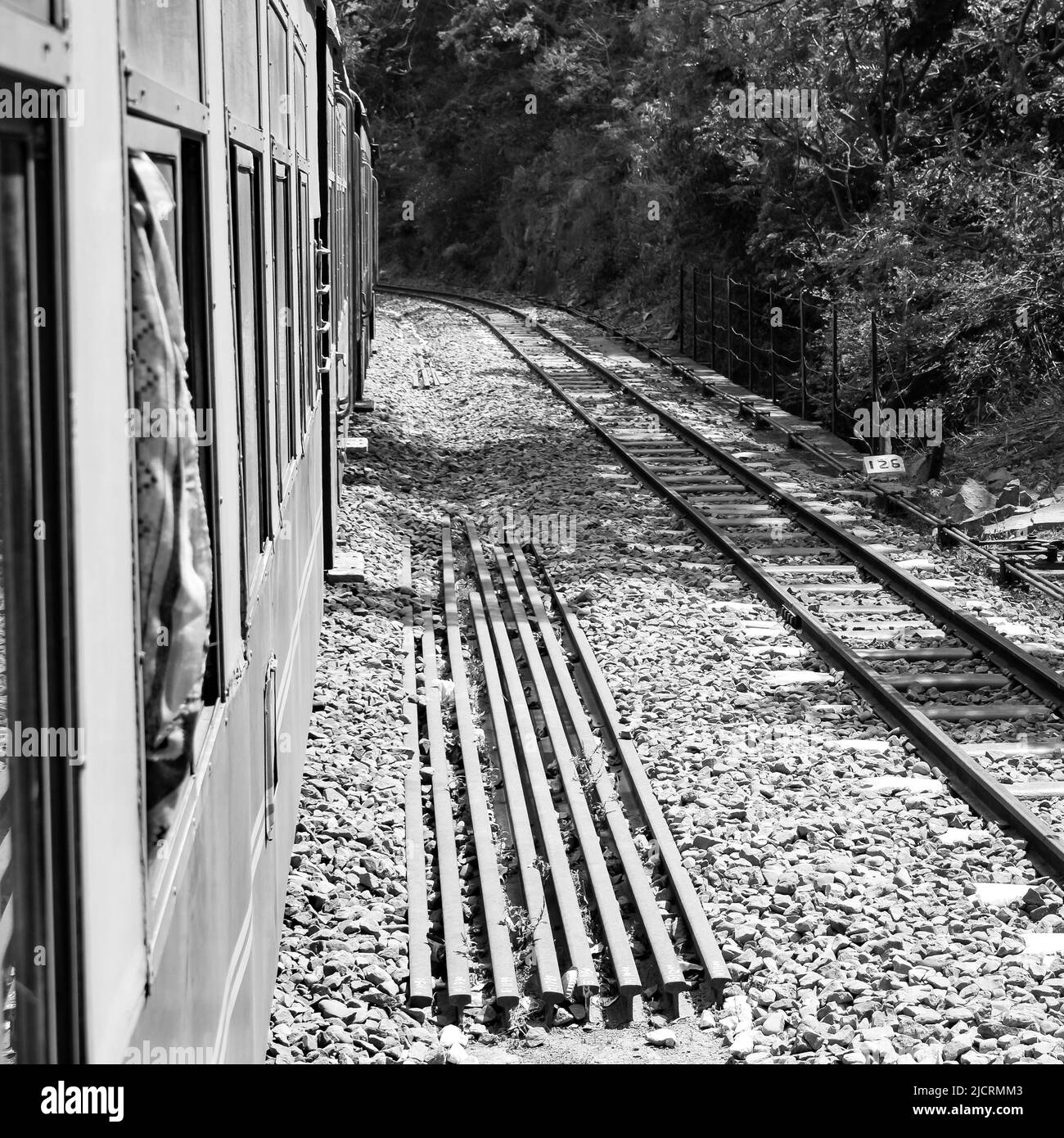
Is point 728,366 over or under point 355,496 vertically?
over

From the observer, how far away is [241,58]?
367cm

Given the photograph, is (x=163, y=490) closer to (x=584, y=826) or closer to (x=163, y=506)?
(x=163, y=506)

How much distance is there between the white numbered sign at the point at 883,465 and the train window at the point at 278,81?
30.5ft

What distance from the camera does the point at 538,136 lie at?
49.7 m

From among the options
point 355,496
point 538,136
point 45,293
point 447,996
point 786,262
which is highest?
point 538,136

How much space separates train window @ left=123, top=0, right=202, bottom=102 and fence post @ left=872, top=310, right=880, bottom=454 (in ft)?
46.7

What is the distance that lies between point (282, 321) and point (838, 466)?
430 inches

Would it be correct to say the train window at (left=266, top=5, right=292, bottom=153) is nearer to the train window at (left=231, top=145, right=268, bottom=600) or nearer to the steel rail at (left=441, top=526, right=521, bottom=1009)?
the train window at (left=231, top=145, right=268, bottom=600)

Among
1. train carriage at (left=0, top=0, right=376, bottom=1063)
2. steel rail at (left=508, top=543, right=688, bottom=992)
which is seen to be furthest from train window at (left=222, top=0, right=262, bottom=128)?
steel rail at (left=508, top=543, right=688, bottom=992)

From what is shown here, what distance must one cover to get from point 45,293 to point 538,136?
1982 inches

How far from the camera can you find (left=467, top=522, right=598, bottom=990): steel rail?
5172 millimetres

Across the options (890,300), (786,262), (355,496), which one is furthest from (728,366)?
(355,496)

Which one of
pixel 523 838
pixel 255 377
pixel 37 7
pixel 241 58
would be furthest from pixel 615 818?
pixel 37 7
